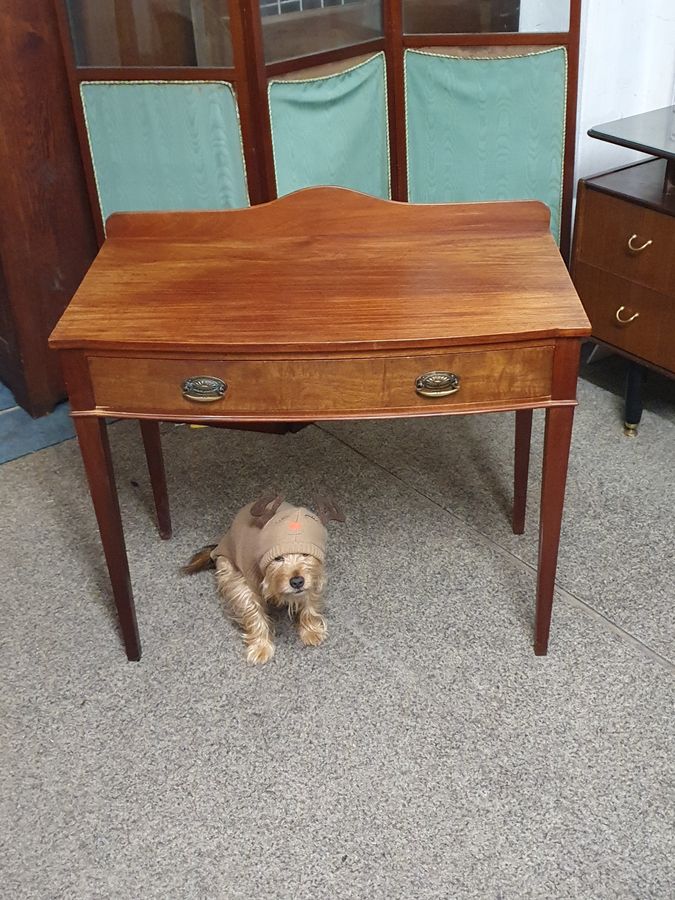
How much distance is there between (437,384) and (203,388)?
0.38m

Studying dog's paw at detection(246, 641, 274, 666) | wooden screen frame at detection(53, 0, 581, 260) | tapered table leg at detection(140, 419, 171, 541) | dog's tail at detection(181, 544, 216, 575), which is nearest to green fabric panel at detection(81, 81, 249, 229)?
wooden screen frame at detection(53, 0, 581, 260)

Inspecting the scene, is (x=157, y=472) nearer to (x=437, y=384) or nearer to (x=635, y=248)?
(x=437, y=384)

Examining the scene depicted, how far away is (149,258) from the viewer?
182 centimetres

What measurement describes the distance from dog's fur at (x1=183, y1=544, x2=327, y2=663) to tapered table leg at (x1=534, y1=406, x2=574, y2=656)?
0.41m

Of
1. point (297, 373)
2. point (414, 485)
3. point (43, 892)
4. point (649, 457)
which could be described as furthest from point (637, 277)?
point (43, 892)

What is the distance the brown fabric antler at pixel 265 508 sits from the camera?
1.87 meters

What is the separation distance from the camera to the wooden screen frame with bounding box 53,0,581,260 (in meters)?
2.17

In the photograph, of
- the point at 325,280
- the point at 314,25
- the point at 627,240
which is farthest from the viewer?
the point at 627,240

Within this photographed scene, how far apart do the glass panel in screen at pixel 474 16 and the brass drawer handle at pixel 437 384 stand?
1135mm

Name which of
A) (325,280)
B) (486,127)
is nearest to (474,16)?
(486,127)

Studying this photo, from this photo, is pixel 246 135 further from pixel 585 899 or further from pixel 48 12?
pixel 585 899

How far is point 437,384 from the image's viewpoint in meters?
1.59

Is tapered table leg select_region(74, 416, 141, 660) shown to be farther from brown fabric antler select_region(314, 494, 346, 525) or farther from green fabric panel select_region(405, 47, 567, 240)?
green fabric panel select_region(405, 47, 567, 240)

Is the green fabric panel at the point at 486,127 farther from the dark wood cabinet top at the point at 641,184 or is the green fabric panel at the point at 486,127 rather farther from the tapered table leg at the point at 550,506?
the tapered table leg at the point at 550,506
